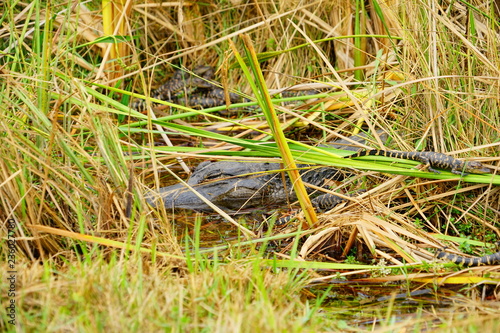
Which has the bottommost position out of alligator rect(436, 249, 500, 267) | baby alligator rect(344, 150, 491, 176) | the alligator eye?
the alligator eye

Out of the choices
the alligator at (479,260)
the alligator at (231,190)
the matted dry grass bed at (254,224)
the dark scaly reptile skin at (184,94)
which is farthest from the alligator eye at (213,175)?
the alligator at (479,260)

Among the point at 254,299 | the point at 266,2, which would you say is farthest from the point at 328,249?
the point at 266,2

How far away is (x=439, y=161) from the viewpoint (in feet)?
13.5

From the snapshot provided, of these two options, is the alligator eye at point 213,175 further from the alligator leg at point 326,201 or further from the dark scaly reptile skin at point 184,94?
the dark scaly reptile skin at point 184,94

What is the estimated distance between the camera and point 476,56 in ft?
13.8

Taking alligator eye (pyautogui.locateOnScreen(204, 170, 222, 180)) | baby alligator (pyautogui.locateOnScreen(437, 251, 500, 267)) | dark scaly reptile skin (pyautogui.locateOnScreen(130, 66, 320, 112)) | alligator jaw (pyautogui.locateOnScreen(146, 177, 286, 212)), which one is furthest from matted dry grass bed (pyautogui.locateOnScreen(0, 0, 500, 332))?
dark scaly reptile skin (pyautogui.locateOnScreen(130, 66, 320, 112))

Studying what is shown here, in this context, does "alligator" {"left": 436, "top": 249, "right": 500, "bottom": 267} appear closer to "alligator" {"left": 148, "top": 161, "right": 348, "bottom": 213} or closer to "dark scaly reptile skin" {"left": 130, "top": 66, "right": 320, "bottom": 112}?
"alligator" {"left": 148, "top": 161, "right": 348, "bottom": 213}

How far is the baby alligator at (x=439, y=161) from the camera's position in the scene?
158 inches

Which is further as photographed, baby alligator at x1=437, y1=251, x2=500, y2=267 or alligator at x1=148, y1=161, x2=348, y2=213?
alligator at x1=148, y1=161, x2=348, y2=213

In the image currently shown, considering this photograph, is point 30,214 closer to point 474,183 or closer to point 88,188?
point 88,188

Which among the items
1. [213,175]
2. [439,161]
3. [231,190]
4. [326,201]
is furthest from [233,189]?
[439,161]

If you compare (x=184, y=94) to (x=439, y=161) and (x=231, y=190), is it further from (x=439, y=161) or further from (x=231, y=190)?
(x=439, y=161)

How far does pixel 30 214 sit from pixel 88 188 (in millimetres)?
503

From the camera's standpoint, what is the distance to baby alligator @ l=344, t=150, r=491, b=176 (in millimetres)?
4008
